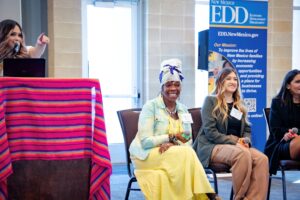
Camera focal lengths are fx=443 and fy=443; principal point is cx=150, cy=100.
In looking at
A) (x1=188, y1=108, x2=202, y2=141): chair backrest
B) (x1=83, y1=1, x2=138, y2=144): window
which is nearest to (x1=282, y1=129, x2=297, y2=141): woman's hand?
(x1=188, y1=108, x2=202, y2=141): chair backrest

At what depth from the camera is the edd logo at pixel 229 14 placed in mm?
4719

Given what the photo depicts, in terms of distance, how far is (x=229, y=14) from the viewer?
479 cm

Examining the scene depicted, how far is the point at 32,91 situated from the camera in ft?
6.31

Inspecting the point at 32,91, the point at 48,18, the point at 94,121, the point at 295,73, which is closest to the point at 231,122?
the point at 295,73

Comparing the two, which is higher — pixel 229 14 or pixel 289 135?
pixel 229 14

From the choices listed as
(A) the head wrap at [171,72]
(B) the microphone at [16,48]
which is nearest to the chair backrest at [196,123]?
(A) the head wrap at [171,72]

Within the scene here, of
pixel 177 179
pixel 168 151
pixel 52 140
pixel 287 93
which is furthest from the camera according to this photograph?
pixel 287 93

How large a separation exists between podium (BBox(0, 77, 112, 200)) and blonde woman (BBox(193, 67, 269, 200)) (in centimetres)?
130

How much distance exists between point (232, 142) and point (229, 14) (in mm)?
Result: 2005

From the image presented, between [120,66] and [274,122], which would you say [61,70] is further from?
[274,122]

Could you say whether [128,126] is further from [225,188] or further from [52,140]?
[225,188]

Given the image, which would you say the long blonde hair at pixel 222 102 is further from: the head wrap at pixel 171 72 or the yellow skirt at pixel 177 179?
Answer: the yellow skirt at pixel 177 179

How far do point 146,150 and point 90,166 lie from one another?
856 millimetres

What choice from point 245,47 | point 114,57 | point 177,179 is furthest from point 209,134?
point 114,57
